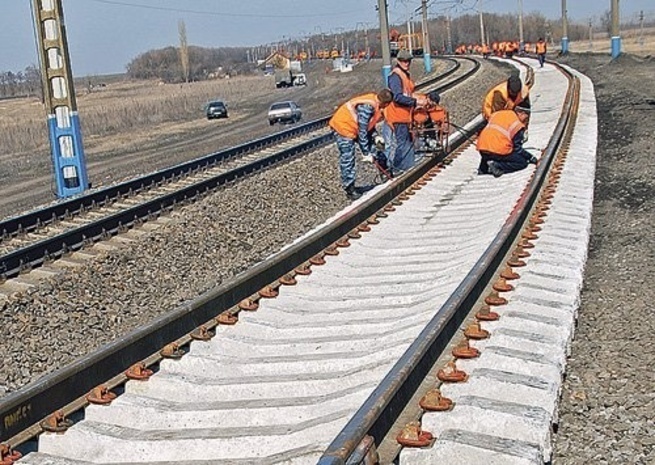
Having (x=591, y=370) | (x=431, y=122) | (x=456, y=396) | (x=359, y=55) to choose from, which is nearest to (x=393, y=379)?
(x=456, y=396)

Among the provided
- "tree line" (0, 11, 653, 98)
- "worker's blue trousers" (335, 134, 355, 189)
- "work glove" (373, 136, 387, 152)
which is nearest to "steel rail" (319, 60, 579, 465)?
"worker's blue trousers" (335, 134, 355, 189)

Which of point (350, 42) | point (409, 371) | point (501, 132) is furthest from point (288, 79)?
point (350, 42)

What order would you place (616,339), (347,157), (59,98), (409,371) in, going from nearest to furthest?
(409,371) < (616,339) < (347,157) < (59,98)

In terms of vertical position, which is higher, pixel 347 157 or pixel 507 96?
pixel 507 96

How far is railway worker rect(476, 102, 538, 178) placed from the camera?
40.2 feet

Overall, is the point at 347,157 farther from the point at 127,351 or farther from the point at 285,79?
the point at 285,79

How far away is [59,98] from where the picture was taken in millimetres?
18547

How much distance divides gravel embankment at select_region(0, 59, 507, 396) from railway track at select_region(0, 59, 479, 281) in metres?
0.46

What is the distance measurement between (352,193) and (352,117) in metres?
1.52

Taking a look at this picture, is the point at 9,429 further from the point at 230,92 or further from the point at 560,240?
the point at 230,92

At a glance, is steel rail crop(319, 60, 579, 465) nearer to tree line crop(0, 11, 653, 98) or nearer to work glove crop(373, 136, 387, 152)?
work glove crop(373, 136, 387, 152)

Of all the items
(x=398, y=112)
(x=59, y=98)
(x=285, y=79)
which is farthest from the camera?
(x=285, y=79)

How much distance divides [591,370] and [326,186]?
34.8ft

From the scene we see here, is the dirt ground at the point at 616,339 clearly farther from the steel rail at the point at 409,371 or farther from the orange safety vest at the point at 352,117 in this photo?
the orange safety vest at the point at 352,117
